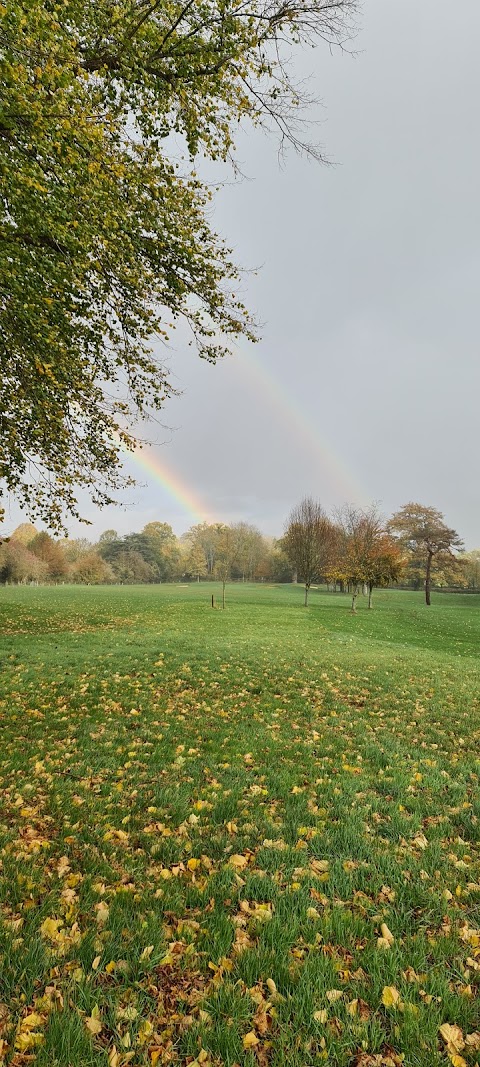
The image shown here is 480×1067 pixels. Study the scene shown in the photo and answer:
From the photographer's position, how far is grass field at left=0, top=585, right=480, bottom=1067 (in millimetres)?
2271

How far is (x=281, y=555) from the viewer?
80.9 metres

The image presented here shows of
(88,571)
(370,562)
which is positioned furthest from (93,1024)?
(88,571)

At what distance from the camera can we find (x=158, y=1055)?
213 centimetres

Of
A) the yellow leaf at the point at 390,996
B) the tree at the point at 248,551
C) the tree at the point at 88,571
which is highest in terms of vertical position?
the tree at the point at 248,551

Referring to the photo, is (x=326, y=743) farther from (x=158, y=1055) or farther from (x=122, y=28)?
(x=122, y=28)

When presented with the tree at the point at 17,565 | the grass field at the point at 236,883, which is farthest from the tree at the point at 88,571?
the grass field at the point at 236,883

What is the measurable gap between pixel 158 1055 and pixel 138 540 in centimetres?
10065

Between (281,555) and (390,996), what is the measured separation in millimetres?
78730

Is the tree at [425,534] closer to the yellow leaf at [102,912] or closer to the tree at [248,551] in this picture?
the tree at [248,551]

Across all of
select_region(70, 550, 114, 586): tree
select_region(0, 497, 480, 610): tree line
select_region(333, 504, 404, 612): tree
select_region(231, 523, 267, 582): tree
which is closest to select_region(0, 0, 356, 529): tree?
select_region(0, 497, 480, 610): tree line

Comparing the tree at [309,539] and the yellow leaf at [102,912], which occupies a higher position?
the tree at [309,539]

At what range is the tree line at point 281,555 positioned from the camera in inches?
1495

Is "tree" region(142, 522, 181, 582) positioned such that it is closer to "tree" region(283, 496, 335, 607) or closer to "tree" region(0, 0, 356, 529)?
"tree" region(283, 496, 335, 607)

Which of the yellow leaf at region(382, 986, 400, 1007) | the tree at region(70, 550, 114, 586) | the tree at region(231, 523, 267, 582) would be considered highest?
the tree at region(231, 523, 267, 582)
